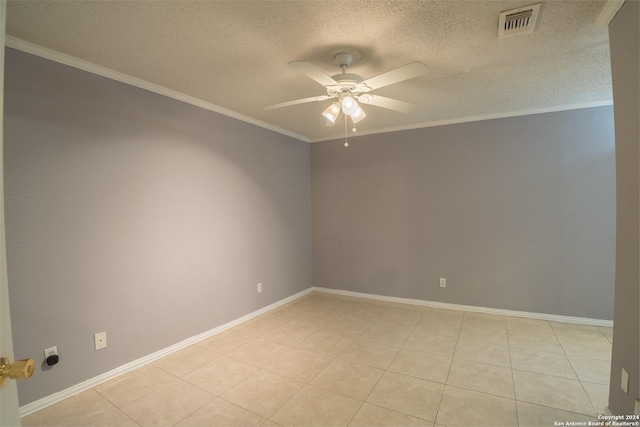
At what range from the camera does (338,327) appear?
3252mm

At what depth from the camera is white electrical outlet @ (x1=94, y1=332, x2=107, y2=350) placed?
2.22 m

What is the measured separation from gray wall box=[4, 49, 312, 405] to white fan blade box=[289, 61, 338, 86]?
1.66 metres

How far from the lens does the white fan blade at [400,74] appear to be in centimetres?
166

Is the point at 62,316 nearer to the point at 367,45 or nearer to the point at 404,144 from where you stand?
the point at 367,45

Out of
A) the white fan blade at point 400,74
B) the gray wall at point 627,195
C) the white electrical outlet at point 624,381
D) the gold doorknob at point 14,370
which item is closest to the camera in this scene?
the gold doorknob at point 14,370

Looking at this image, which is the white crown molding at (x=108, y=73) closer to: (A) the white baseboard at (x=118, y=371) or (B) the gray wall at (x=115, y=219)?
(B) the gray wall at (x=115, y=219)


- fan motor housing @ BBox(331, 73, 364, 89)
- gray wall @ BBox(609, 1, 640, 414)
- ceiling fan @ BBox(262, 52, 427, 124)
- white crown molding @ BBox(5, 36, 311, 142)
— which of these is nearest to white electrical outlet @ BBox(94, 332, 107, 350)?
white crown molding @ BBox(5, 36, 311, 142)

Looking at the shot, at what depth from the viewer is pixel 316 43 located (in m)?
1.95

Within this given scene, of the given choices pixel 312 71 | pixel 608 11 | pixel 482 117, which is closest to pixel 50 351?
pixel 312 71

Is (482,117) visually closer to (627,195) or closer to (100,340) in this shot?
(627,195)

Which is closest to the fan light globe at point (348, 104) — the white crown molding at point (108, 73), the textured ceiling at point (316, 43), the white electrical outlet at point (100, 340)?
the textured ceiling at point (316, 43)

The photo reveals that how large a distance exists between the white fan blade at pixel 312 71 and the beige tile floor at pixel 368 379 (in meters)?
2.16

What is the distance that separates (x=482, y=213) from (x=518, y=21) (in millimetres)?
2331

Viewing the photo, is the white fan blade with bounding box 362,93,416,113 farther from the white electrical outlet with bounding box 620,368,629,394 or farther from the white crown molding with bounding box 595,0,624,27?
the white electrical outlet with bounding box 620,368,629,394
